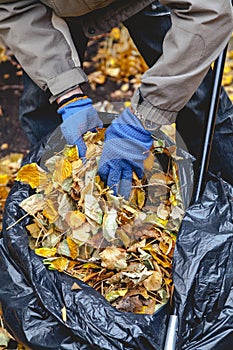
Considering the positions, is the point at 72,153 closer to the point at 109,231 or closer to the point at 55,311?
the point at 109,231

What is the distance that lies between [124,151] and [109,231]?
20 centimetres

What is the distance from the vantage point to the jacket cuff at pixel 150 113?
1.45 meters

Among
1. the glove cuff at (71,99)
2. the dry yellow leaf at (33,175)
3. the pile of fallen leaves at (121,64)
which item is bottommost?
the pile of fallen leaves at (121,64)

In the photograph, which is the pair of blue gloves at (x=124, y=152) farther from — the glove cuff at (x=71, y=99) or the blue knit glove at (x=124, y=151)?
the glove cuff at (x=71, y=99)

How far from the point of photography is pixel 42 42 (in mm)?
1587

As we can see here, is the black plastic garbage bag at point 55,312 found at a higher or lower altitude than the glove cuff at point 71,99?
lower

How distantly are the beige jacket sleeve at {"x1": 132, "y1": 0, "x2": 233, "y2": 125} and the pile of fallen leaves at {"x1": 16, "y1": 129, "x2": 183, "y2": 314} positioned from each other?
6.7 inches

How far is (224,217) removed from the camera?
1512 millimetres

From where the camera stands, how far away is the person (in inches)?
52.6

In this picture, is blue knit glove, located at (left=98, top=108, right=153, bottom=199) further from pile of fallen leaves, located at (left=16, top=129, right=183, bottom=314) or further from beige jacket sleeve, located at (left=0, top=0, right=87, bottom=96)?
beige jacket sleeve, located at (left=0, top=0, right=87, bottom=96)

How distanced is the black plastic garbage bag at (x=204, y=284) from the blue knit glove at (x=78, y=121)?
1.14ft

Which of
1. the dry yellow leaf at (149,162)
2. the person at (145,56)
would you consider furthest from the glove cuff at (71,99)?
the dry yellow leaf at (149,162)

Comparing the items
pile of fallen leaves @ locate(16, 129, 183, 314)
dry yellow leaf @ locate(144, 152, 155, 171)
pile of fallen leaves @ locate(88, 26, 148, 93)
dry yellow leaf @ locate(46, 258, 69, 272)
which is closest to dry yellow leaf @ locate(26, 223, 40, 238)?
pile of fallen leaves @ locate(16, 129, 183, 314)

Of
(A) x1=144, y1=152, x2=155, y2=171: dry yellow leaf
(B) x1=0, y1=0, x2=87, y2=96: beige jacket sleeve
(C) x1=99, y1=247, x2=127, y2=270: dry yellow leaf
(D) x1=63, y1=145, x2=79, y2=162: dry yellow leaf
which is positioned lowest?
(C) x1=99, y1=247, x2=127, y2=270: dry yellow leaf
